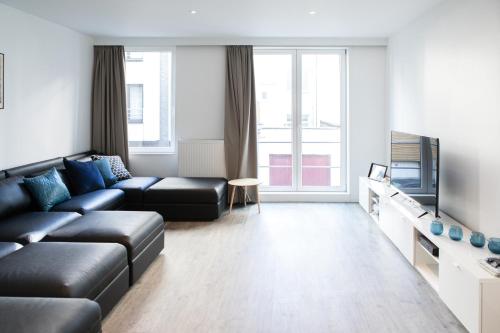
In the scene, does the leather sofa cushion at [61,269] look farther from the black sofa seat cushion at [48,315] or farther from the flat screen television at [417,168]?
the flat screen television at [417,168]

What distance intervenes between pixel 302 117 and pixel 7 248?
4.47 m

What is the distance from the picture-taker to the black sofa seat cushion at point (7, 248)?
2.74 meters

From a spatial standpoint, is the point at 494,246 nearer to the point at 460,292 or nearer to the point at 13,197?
the point at 460,292

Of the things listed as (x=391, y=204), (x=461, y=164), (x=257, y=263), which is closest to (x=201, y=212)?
(x=257, y=263)

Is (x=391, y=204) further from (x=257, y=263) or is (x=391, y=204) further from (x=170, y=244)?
(x=170, y=244)

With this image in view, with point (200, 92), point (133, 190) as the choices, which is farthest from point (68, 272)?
point (200, 92)

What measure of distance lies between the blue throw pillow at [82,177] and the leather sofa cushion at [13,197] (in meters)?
0.78

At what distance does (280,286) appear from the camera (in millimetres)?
3150

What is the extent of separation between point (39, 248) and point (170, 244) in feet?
5.34

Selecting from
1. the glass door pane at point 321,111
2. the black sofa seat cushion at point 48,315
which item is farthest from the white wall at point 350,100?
the black sofa seat cushion at point 48,315

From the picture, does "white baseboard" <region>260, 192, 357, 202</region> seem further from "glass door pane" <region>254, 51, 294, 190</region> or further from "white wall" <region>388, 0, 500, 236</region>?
"white wall" <region>388, 0, 500, 236</region>

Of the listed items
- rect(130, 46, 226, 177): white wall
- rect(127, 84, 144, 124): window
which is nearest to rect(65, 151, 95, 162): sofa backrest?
rect(127, 84, 144, 124): window

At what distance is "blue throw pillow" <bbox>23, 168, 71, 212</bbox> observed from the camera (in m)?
3.93

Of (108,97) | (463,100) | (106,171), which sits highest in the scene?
(108,97)
